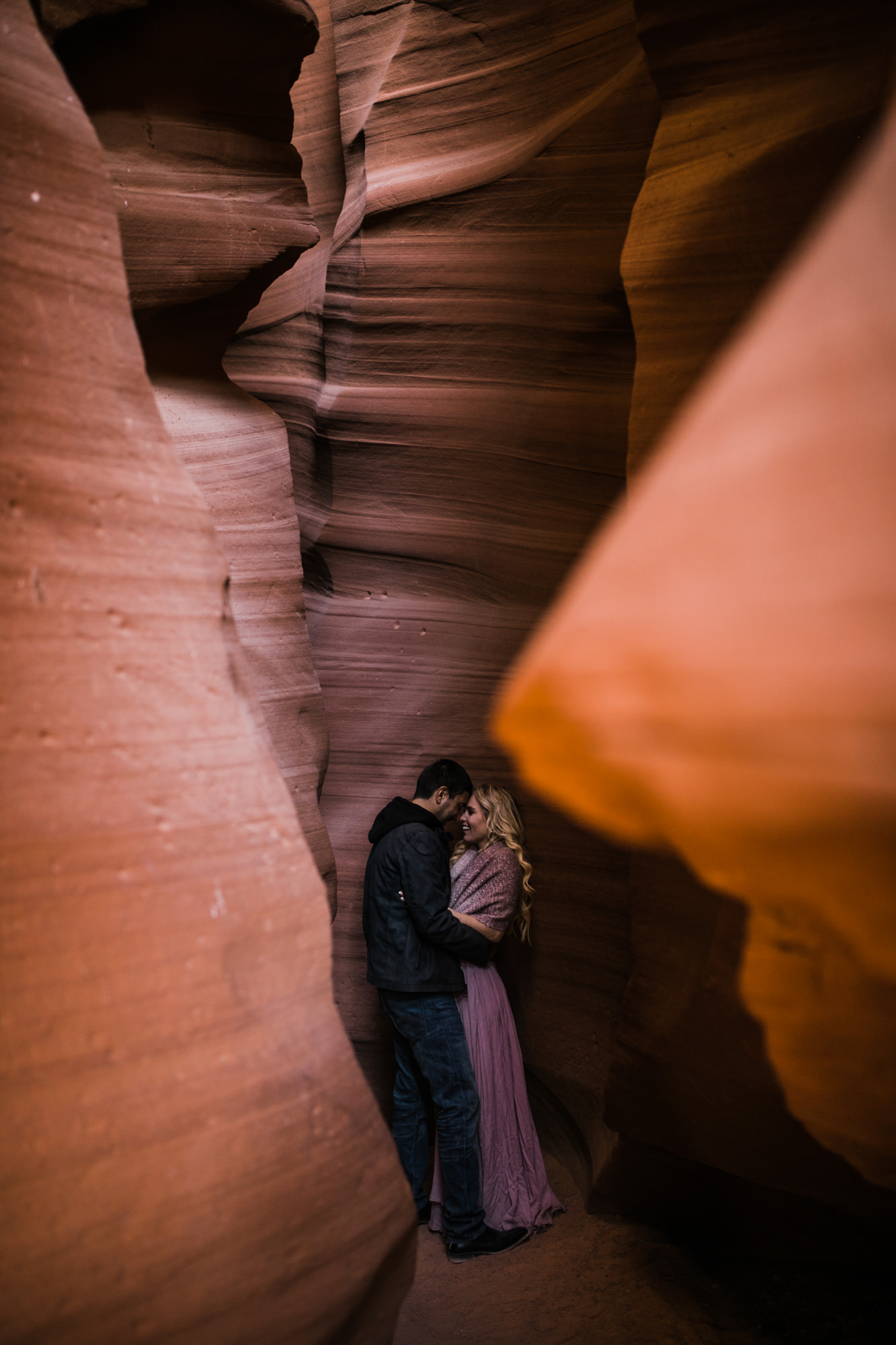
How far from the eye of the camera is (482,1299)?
11.8ft

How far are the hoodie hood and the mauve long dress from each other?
0.38 metres

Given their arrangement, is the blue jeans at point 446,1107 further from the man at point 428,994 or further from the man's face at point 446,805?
the man's face at point 446,805

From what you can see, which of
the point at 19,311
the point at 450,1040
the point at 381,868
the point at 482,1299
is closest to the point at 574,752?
the point at 19,311

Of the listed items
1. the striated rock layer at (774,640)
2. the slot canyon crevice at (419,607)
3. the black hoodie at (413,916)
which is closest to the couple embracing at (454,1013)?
the black hoodie at (413,916)

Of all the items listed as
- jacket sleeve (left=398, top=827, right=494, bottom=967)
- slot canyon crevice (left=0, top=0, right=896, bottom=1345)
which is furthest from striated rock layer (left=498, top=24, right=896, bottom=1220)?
jacket sleeve (left=398, top=827, right=494, bottom=967)

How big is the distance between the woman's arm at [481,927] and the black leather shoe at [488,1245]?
4.10 ft

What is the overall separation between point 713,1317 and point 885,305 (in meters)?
3.74

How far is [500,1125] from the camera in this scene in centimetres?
398

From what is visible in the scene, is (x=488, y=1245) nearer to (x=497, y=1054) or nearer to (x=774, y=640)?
(x=497, y=1054)

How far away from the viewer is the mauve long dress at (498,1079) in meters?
3.97

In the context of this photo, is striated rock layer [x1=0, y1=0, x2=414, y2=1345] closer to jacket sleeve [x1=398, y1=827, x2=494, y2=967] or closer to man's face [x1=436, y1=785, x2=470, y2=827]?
jacket sleeve [x1=398, y1=827, x2=494, y2=967]

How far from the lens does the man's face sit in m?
4.01

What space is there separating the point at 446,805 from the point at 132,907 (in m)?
2.47

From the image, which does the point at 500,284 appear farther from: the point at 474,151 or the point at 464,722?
the point at 464,722
